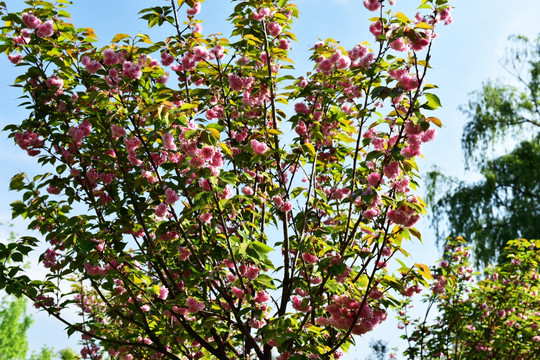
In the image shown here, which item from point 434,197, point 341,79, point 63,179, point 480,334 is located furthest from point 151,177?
point 434,197

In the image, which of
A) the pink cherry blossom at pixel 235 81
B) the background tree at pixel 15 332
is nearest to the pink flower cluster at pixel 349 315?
the pink cherry blossom at pixel 235 81

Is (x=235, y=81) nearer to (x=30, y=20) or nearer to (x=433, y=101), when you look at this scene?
(x=433, y=101)

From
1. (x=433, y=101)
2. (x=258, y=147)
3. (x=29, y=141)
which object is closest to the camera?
(x=433, y=101)

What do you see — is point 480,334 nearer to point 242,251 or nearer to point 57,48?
point 242,251

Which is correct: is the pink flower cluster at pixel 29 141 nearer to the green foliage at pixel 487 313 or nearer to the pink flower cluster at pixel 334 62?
the pink flower cluster at pixel 334 62

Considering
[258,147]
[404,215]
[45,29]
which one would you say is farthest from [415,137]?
[45,29]

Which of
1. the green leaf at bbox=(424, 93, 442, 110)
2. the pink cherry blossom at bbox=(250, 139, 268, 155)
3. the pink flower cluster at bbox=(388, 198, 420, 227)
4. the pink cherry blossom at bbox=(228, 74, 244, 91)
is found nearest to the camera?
the green leaf at bbox=(424, 93, 442, 110)

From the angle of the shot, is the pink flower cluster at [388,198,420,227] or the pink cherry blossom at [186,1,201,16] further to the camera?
the pink cherry blossom at [186,1,201,16]

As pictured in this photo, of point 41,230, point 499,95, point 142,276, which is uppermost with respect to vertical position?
point 499,95

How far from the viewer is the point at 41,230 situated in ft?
12.8

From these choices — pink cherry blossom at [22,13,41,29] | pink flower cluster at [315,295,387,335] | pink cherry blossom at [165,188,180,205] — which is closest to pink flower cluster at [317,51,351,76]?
pink cherry blossom at [165,188,180,205]

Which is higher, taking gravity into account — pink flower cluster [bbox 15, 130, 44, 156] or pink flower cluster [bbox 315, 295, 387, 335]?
pink flower cluster [bbox 15, 130, 44, 156]

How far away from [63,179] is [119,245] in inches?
29.7

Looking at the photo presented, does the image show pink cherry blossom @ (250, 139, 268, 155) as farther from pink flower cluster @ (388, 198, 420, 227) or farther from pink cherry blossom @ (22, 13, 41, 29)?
pink cherry blossom @ (22, 13, 41, 29)
